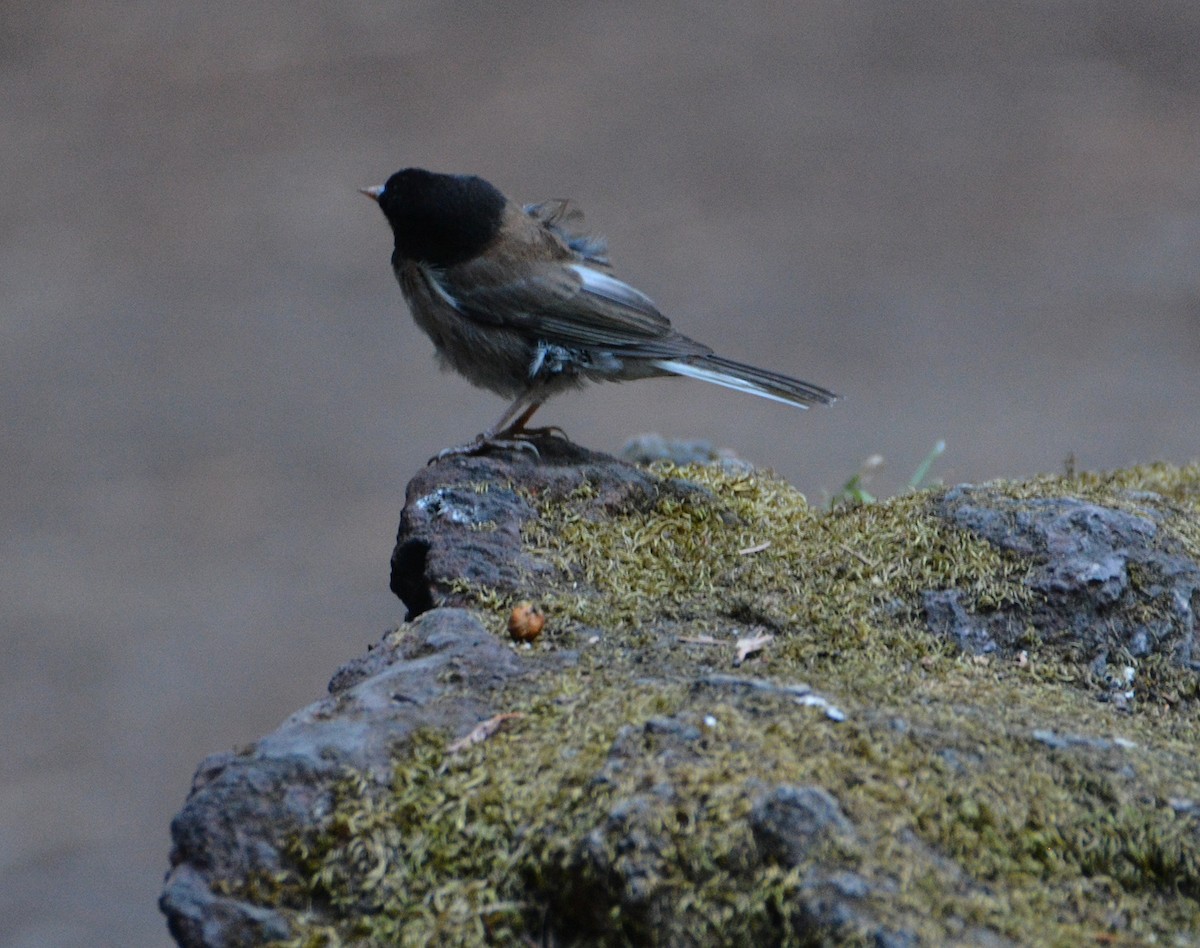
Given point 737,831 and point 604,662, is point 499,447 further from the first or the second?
point 737,831

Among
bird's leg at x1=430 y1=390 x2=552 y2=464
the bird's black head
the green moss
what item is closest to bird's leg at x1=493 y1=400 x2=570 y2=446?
Answer: bird's leg at x1=430 y1=390 x2=552 y2=464

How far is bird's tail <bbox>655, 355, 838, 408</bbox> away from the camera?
10.3 ft

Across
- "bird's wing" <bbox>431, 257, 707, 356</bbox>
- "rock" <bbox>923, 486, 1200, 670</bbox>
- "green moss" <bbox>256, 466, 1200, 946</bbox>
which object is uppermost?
"bird's wing" <bbox>431, 257, 707, 356</bbox>

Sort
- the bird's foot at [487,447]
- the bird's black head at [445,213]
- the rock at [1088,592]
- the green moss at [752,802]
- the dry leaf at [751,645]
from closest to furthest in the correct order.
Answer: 1. the green moss at [752,802]
2. the dry leaf at [751,645]
3. the rock at [1088,592]
4. the bird's foot at [487,447]
5. the bird's black head at [445,213]

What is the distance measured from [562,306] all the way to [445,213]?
0.45 metres

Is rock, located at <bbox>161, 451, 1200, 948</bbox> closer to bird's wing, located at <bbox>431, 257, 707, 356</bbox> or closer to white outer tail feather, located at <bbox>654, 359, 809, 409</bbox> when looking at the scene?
white outer tail feather, located at <bbox>654, 359, 809, 409</bbox>

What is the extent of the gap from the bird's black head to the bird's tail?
660 millimetres

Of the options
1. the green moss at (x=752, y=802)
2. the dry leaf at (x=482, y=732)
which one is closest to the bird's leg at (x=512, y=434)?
the green moss at (x=752, y=802)

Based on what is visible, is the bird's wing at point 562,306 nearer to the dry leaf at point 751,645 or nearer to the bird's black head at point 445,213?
the bird's black head at point 445,213

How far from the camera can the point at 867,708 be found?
1.90 m

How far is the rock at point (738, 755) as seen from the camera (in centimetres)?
150

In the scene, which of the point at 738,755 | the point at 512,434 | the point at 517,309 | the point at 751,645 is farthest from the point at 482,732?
the point at 517,309

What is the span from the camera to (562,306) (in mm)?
3312

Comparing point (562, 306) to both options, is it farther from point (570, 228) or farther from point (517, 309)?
point (570, 228)
